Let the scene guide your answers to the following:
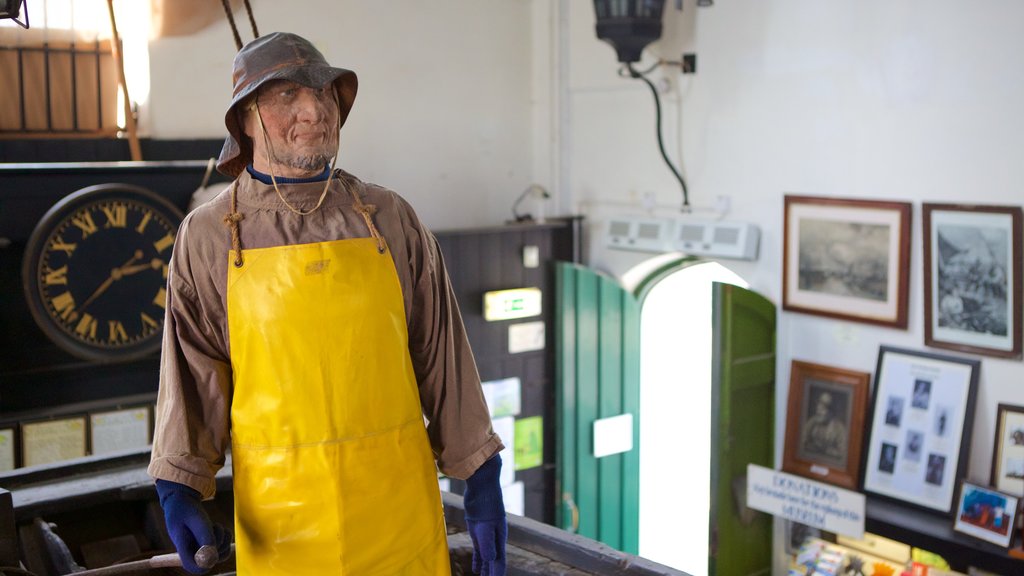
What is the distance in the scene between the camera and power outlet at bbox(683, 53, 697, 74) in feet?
18.3

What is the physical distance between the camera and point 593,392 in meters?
6.04

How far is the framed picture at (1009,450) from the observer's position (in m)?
4.39

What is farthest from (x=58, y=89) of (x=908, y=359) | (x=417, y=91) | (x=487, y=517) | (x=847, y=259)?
(x=908, y=359)

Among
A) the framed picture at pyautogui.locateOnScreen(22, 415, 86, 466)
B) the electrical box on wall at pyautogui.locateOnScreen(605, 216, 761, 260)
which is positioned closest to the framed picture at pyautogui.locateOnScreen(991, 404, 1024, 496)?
the electrical box on wall at pyautogui.locateOnScreen(605, 216, 761, 260)

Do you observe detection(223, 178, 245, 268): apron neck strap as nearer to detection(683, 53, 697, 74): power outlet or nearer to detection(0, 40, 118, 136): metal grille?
detection(0, 40, 118, 136): metal grille

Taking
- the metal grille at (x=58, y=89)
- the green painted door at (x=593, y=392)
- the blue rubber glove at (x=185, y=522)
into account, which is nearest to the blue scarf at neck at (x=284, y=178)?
the blue rubber glove at (x=185, y=522)

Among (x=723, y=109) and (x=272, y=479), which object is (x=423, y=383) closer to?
(x=272, y=479)

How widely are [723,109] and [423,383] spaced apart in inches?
146

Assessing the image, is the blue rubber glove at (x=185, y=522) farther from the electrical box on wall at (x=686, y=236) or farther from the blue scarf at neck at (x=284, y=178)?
the electrical box on wall at (x=686, y=236)

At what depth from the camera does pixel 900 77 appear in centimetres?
469

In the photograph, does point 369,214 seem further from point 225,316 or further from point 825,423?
point 825,423

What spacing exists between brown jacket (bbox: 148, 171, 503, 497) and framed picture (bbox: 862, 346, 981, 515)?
10.2 ft

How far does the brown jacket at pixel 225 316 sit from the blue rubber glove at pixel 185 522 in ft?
0.07

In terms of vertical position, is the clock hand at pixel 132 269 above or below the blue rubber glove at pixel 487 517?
above
